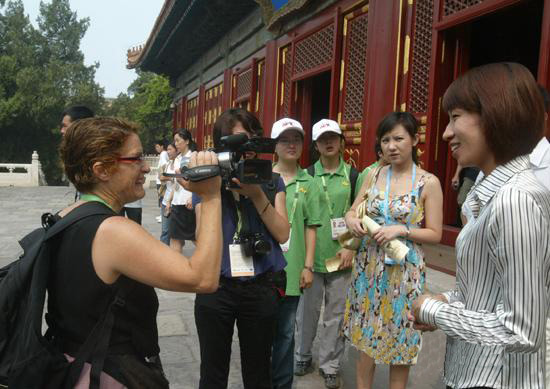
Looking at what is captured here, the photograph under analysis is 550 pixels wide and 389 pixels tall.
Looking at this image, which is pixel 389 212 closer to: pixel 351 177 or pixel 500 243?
pixel 351 177

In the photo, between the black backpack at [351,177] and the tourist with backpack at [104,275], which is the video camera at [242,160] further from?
the black backpack at [351,177]

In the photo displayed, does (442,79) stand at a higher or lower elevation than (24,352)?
higher

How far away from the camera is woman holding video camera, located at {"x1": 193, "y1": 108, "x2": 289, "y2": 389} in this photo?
2.12 meters

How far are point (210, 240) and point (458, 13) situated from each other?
333cm

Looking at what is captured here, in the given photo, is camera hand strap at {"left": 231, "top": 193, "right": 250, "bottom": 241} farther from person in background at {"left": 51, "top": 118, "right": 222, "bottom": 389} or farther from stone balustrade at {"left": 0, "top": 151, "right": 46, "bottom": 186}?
stone balustrade at {"left": 0, "top": 151, "right": 46, "bottom": 186}

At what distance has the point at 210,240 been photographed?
1443 millimetres

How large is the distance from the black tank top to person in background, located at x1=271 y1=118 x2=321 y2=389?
1395mm

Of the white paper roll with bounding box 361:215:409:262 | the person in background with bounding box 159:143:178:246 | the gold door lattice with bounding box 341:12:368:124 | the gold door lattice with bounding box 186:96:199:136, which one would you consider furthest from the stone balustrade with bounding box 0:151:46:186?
the white paper roll with bounding box 361:215:409:262

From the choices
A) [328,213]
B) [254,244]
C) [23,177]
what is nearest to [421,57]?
[328,213]

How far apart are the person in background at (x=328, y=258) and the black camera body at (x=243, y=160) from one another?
4.71 ft

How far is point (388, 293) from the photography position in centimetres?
254

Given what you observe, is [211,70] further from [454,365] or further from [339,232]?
[454,365]

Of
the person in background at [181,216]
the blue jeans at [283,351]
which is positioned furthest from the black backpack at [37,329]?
the person in background at [181,216]

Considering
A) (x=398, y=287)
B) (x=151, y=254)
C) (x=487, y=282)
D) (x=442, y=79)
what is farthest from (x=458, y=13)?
(x=151, y=254)
